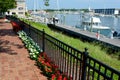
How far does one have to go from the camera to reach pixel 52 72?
7480 millimetres

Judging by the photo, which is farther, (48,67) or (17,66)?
(17,66)

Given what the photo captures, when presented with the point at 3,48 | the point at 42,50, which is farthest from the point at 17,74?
the point at 3,48

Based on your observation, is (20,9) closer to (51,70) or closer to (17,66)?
(17,66)

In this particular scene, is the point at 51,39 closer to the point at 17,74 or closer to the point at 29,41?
the point at 17,74

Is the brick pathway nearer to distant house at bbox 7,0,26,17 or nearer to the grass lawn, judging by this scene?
the grass lawn

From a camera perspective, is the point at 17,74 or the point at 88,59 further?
the point at 17,74

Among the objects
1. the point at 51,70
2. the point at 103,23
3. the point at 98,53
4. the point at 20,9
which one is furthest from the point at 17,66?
the point at 20,9

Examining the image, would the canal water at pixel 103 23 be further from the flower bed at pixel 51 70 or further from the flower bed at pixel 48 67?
the flower bed at pixel 51 70

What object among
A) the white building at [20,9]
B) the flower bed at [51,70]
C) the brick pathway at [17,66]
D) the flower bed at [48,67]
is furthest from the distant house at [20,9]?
the flower bed at [51,70]

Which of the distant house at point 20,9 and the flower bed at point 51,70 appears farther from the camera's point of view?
the distant house at point 20,9

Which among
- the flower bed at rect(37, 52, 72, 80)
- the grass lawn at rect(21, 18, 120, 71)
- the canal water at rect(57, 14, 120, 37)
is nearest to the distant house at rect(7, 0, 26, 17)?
the canal water at rect(57, 14, 120, 37)

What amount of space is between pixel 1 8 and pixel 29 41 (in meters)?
40.7

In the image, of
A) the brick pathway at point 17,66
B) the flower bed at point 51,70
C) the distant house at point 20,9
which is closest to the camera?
the flower bed at point 51,70

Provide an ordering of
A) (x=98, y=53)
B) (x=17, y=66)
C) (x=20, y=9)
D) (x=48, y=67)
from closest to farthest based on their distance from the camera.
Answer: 1. (x=48, y=67)
2. (x=17, y=66)
3. (x=98, y=53)
4. (x=20, y=9)
